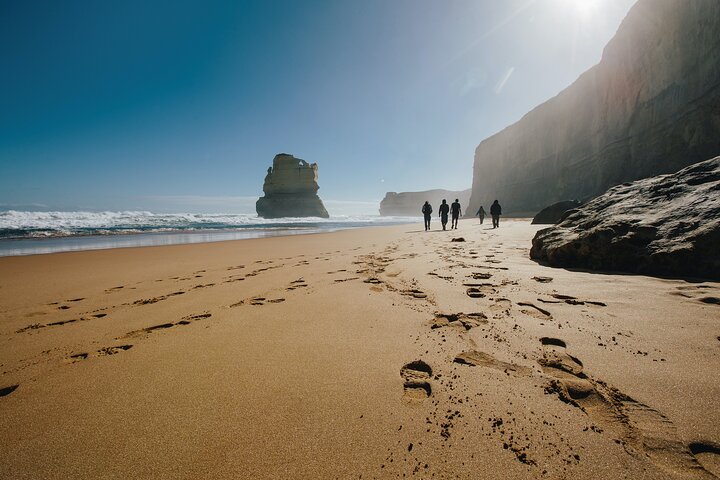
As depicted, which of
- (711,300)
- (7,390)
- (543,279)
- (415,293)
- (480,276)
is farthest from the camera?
(480,276)

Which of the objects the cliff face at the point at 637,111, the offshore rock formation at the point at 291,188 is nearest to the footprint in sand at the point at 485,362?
the cliff face at the point at 637,111

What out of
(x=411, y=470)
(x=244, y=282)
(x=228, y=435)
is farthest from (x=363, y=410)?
(x=244, y=282)

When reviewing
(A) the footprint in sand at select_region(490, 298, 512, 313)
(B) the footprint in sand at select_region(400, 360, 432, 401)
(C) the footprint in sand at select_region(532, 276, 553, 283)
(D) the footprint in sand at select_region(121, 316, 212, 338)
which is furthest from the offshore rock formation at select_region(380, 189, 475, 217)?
(B) the footprint in sand at select_region(400, 360, 432, 401)

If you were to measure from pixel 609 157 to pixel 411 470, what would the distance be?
3008cm

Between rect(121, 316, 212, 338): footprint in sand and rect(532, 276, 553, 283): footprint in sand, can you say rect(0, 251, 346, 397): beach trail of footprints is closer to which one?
rect(121, 316, 212, 338): footprint in sand

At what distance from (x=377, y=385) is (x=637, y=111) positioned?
2874 centimetres

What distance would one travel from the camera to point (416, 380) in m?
1.52

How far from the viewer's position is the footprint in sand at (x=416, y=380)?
4.59ft

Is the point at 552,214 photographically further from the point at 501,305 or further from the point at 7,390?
the point at 7,390

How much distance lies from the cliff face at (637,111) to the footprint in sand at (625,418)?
21280 millimetres

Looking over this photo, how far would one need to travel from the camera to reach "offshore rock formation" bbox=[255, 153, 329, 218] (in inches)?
2800

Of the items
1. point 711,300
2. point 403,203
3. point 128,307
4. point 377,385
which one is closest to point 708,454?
point 377,385

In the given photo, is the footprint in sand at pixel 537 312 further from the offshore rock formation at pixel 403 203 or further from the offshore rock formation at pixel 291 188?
the offshore rock formation at pixel 403 203

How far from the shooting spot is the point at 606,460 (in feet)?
3.20
